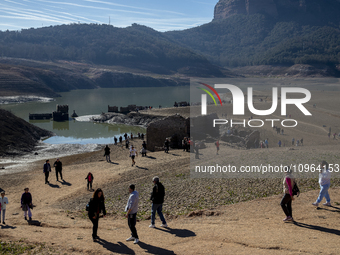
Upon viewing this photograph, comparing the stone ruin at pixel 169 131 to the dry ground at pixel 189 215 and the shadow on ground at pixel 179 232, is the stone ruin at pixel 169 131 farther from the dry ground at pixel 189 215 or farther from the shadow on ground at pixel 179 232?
the shadow on ground at pixel 179 232

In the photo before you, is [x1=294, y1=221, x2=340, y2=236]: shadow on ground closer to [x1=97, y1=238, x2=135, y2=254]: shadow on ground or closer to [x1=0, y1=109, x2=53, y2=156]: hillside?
[x1=97, y1=238, x2=135, y2=254]: shadow on ground

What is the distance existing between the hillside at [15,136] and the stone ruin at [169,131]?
11642 millimetres

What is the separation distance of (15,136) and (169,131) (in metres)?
15.2

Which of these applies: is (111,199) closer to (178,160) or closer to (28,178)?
(178,160)

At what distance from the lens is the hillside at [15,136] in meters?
27.8

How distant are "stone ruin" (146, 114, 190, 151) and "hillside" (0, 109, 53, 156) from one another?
11.6 m

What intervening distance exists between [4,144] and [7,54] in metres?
182

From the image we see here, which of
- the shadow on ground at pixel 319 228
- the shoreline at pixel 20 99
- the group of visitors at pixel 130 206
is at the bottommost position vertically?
the shadow on ground at pixel 319 228

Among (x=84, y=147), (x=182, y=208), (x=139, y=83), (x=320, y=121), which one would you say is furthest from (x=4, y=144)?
(x=139, y=83)

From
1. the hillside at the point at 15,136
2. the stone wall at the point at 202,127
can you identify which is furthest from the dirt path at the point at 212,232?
the stone wall at the point at 202,127

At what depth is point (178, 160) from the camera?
19.1 meters

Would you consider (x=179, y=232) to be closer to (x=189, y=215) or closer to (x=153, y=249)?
(x=153, y=249)

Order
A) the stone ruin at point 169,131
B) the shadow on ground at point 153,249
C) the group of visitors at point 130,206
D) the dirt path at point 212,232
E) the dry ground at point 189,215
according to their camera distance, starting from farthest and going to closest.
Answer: the stone ruin at point 169,131 < the group of visitors at point 130,206 < the dry ground at point 189,215 < the shadow on ground at point 153,249 < the dirt path at point 212,232

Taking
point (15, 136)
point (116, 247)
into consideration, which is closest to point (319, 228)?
point (116, 247)
